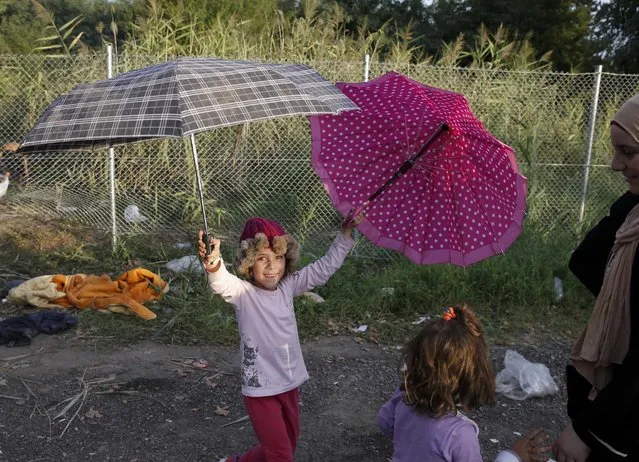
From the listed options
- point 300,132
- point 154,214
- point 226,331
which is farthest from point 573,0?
point 226,331

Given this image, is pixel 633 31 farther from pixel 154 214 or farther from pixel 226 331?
pixel 226 331

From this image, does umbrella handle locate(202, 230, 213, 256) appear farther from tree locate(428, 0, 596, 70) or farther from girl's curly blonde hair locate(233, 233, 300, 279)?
tree locate(428, 0, 596, 70)

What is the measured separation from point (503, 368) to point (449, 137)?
2429mm

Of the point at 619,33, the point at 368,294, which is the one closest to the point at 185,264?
the point at 368,294

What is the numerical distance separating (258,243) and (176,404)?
1.90 metres

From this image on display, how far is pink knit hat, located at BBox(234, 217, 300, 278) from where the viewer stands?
9.39 feet

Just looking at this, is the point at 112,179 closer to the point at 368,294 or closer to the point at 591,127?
the point at 368,294

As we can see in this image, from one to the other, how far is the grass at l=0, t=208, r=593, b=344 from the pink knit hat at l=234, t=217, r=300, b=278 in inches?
95.4

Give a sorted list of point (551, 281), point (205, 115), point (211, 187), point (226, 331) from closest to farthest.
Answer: point (205, 115), point (226, 331), point (551, 281), point (211, 187)

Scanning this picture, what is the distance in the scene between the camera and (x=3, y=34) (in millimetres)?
21109

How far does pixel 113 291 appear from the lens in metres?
5.80

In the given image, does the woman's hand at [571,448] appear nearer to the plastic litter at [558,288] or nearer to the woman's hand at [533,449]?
the woman's hand at [533,449]

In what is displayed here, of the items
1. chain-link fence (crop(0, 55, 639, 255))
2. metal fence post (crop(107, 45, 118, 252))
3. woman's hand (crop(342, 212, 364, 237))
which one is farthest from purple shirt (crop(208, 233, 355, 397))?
chain-link fence (crop(0, 55, 639, 255))

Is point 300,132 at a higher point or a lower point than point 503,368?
higher
